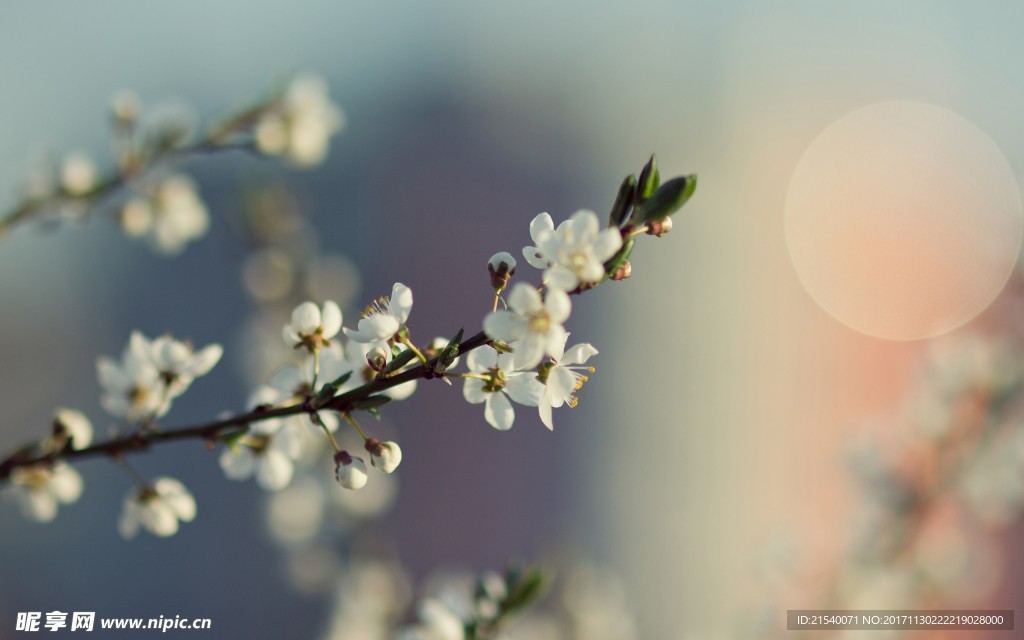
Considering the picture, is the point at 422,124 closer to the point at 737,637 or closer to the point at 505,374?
the point at 737,637

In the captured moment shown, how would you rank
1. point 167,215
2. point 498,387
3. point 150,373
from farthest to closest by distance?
point 167,215
point 150,373
point 498,387

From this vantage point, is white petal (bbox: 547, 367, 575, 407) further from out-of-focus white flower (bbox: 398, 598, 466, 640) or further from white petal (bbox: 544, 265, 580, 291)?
out-of-focus white flower (bbox: 398, 598, 466, 640)

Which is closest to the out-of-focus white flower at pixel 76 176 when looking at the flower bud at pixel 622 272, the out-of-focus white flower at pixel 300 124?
the out-of-focus white flower at pixel 300 124

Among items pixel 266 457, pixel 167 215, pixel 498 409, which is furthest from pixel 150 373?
pixel 167 215

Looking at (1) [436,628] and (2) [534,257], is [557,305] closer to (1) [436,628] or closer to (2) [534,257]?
(2) [534,257]

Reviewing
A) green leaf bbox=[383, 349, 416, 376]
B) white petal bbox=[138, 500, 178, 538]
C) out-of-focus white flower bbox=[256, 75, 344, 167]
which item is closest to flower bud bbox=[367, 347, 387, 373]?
green leaf bbox=[383, 349, 416, 376]

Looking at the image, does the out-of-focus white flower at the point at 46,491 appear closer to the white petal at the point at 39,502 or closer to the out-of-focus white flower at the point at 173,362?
the white petal at the point at 39,502

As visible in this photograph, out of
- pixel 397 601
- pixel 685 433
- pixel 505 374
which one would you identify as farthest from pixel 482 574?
pixel 685 433
